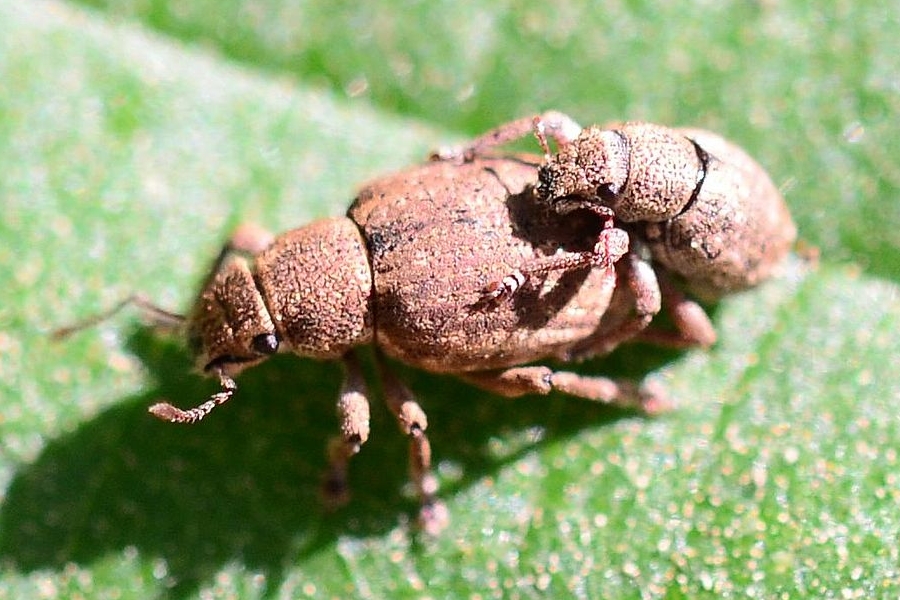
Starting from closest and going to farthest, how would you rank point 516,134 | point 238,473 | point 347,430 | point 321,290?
point 321,290 < point 347,430 < point 516,134 < point 238,473

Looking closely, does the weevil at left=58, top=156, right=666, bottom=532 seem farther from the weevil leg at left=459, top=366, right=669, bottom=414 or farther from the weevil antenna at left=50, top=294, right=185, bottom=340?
the weevil antenna at left=50, top=294, right=185, bottom=340

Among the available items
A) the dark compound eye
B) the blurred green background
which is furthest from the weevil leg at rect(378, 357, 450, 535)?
the dark compound eye

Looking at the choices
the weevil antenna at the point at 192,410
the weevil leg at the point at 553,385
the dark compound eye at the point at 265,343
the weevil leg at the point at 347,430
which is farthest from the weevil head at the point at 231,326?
the weevil leg at the point at 553,385

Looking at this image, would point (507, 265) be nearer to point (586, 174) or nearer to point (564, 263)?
point (564, 263)

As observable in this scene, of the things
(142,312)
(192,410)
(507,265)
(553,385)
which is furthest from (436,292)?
(142,312)

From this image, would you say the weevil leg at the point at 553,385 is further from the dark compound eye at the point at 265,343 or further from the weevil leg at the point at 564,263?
the dark compound eye at the point at 265,343

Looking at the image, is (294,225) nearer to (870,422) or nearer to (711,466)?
(711,466)
